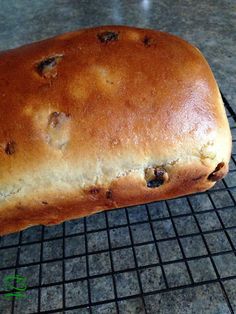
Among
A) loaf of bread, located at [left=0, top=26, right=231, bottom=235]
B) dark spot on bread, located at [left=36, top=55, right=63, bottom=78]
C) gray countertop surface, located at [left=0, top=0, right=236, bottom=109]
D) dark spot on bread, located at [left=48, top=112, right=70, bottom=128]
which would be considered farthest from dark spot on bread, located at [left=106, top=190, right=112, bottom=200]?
gray countertop surface, located at [left=0, top=0, right=236, bottom=109]

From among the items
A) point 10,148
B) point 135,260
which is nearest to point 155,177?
point 135,260

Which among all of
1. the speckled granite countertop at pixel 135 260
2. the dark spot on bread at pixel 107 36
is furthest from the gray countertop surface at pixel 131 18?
the dark spot on bread at pixel 107 36

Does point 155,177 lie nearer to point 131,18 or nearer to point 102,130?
point 102,130

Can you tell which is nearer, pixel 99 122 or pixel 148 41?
pixel 99 122

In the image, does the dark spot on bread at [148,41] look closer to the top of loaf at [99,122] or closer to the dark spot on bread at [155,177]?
the top of loaf at [99,122]

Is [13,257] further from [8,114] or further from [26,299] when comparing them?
[8,114]

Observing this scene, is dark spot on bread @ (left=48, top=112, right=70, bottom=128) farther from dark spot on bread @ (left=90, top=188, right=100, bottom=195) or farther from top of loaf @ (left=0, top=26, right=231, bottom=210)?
dark spot on bread @ (left=90, top=188, right=100, bottom=195)
